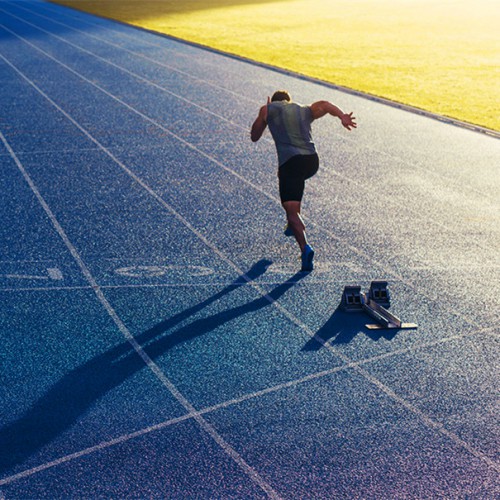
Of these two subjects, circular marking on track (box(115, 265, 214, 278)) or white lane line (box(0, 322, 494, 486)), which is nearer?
white lane line (box(0, 322, 494, 486))

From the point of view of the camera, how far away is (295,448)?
17.5ft

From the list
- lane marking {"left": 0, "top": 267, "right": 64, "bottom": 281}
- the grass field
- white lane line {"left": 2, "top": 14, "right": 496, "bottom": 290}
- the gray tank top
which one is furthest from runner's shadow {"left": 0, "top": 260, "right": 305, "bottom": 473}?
the grass field

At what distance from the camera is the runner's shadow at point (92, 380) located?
5.31 metres

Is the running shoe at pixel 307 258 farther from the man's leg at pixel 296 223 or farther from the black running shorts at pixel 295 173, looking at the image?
the black running shorts at pixel 295 173

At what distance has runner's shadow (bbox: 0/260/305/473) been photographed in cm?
531

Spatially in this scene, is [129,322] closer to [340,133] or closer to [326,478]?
[326,478]

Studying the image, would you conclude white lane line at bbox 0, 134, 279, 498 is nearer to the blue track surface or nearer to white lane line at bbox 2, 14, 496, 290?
the blue track surface

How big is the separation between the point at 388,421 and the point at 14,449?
2.59 m

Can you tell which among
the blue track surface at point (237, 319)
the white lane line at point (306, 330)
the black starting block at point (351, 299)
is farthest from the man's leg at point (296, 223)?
the black starting block at point (351, 299)

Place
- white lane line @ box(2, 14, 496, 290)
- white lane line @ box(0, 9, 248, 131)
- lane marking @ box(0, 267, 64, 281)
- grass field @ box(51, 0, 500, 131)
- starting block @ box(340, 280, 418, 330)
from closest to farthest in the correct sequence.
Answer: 1. starting block @ box(340, 280, 418, 330)
2. lane marking @ box(0, 267, 64, 281)
3. white lane line @ box(2, 14, 496, 290)
4. white lane line @ box(0, 9, 248, 131)
5. grass field @ box(51, 0, 500, 131)

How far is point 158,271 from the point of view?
27.0ft

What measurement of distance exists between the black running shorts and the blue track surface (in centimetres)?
79

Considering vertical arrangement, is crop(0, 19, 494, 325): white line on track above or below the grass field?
below

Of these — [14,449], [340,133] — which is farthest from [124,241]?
[340,133]
